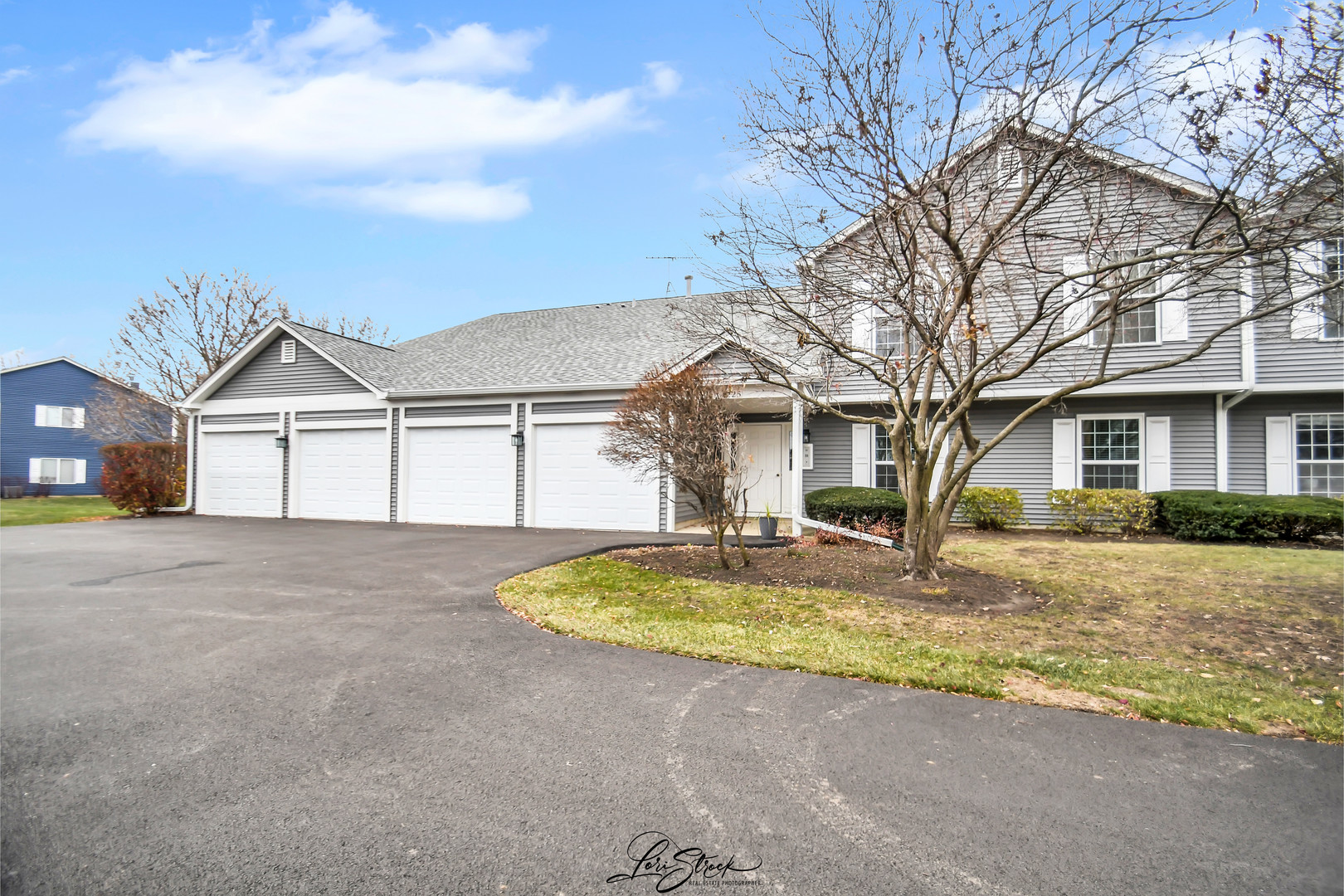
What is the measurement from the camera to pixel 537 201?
15.9m

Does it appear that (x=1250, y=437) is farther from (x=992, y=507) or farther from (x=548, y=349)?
(x=548, y=349)

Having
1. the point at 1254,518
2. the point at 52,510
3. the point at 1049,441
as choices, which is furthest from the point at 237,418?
the point at 1254,518

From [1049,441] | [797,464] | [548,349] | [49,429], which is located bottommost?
[797,464]

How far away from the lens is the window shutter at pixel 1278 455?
41.9 feet

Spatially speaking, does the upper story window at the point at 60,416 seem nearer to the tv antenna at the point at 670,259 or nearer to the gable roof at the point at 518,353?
the gable roof at the point at 518,353

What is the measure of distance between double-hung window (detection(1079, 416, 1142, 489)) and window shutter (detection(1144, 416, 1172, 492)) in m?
0.17

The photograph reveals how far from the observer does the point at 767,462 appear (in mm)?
15719

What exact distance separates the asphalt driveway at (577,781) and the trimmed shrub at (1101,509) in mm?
10139

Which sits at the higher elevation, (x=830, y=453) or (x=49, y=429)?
(x=49, y=429)

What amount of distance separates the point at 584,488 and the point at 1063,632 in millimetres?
9820

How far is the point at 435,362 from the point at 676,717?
15.1 m

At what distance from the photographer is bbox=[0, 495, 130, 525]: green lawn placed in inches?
670

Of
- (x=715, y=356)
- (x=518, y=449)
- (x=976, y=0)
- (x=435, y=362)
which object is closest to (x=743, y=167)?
(x=976, y=0)

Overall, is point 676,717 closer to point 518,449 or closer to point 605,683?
point 605,683
